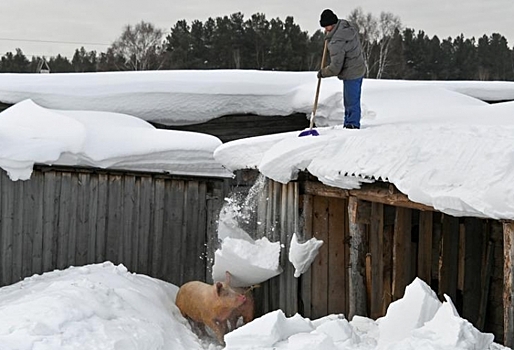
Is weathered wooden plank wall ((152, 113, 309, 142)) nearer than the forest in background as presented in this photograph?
Yes

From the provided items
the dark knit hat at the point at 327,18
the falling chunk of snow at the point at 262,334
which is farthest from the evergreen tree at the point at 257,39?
the falling chunk of snow at the point at 262,334

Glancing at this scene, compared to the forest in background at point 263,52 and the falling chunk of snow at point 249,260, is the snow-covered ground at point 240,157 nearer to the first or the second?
the falling chunk of snow at point 249,260

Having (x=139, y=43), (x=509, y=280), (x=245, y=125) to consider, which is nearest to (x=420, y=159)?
(x=509, y=280)

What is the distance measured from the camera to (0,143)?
7.91m

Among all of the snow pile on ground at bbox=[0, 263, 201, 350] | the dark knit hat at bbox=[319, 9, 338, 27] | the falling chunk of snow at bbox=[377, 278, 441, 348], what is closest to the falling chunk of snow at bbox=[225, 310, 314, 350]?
the falling chunk of snow at bbox=[377, 278, 441, 348]

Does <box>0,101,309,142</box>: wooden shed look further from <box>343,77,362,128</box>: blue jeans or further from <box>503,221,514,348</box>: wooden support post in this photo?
<box>503,221,514,348</box>: wooden support post

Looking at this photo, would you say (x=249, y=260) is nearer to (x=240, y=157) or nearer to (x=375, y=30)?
(x=240, y=157)

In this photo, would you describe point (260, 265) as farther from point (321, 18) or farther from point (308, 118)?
point (308, 118)

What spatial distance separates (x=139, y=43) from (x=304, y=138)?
37750 mm

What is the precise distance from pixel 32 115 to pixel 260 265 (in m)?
4.00

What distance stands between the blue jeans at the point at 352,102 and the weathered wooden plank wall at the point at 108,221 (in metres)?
2.01

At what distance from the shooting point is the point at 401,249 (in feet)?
20.4

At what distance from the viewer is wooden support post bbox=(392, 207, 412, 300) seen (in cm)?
616

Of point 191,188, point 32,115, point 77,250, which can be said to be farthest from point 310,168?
point 32,115
